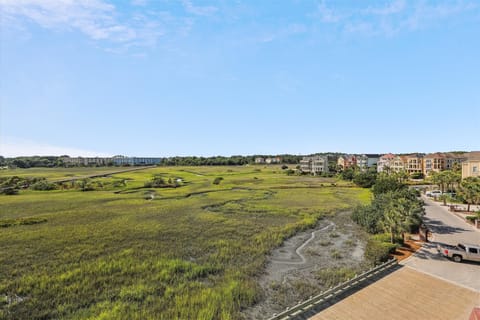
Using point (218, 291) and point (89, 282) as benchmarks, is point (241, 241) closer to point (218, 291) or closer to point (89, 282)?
point (218, 291)

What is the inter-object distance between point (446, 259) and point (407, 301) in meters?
8.97

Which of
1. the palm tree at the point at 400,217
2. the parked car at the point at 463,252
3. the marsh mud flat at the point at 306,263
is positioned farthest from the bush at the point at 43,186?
the parked car at the point at 463,252

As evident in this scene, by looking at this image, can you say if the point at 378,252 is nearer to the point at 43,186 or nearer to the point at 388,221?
the point at 388,221

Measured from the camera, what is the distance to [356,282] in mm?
14875

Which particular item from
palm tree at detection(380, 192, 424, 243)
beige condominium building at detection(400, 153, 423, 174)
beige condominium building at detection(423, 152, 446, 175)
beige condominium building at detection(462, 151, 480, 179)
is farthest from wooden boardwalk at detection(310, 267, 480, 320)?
beige condominium building at detection(400, 153, 423, 174)

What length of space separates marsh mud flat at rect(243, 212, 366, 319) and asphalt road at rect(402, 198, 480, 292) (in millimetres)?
4220

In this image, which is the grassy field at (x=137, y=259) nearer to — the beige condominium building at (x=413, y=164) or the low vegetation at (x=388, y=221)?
the low vegetation at (x=388, y=221)

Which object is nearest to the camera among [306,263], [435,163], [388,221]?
[306,263]

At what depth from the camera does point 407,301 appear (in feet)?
42.2

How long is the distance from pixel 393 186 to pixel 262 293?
31924 millimetres

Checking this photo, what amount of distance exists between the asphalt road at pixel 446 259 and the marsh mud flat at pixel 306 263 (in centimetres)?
422

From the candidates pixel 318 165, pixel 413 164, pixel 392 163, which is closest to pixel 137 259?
pixel 413 164

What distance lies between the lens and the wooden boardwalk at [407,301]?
11734 millimetres

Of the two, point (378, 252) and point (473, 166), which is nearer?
point (378, 252)
